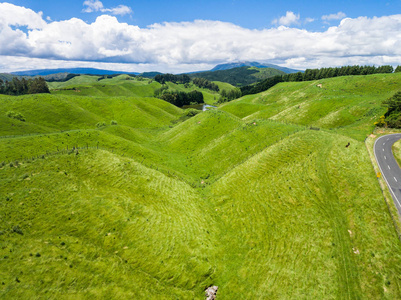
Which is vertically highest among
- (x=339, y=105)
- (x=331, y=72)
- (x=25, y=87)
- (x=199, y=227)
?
(x=331, y=72)

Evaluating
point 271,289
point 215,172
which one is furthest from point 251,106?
point 271,289

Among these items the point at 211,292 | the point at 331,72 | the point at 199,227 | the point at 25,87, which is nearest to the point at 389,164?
the point at 199,227

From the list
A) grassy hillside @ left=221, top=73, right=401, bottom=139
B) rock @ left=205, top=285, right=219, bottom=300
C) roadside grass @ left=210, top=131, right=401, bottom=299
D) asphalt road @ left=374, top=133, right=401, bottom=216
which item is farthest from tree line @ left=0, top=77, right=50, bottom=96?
asphalt road @ left=374, top=133, right=401, bottom=216

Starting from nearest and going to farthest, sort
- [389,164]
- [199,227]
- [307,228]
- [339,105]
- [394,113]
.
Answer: [307,228] < [199,227] < [389,164] < [394,113] < [339,105]

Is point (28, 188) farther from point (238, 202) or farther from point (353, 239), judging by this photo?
point (353, 239)

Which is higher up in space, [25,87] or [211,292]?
[25,87]

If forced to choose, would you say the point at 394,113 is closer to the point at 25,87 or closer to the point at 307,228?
the point at 307,228
